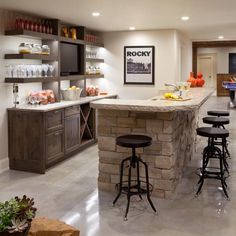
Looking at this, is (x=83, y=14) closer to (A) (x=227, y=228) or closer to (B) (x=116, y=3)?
(B) (x=116, y=3)

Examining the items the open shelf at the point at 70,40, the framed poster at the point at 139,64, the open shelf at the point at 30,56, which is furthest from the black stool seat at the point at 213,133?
the framed poster at the point at 139,64

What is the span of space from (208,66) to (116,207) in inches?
601

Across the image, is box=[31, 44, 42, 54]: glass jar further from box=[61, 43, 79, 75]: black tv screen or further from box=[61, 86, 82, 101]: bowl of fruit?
box=[61, 86, 82, 101]: bowl of fruit

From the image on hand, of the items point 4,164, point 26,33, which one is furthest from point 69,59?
point 4,164

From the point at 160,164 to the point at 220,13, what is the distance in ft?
9.47

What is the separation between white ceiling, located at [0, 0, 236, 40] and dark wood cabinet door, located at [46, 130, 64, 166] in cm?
183

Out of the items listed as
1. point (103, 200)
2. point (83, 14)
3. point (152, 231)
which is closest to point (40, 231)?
point (152, 231)

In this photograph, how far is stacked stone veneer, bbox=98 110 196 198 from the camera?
12.7ft

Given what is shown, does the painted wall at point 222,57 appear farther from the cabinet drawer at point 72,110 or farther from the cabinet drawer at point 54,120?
the cabinet drawer at point 54,120

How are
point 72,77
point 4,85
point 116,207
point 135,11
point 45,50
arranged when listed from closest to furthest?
point 116,207 < point 4,85 < point 135,11 < point 45,50 < point 72,77

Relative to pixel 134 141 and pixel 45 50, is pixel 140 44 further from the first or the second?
pixel 134 141

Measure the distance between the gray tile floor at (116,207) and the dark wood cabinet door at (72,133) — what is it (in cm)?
63

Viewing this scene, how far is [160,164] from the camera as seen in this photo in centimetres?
393

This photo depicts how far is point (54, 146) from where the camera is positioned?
5.18 metres
